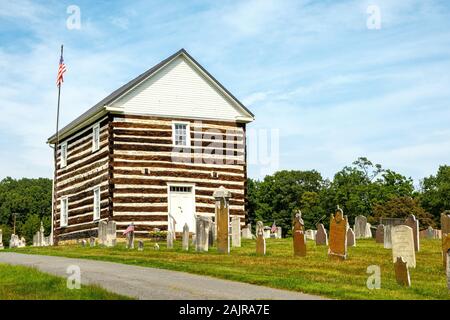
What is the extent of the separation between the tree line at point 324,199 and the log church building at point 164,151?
3654cm

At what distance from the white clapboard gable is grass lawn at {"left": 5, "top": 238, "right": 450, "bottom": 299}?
10.6m

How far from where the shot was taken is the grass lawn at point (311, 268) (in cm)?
1502

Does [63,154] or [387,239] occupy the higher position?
[63,154]

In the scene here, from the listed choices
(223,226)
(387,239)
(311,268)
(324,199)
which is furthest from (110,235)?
(324,199)

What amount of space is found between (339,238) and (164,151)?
53.9 feet

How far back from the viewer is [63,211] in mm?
42688

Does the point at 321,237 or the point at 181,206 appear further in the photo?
the point at 181,206

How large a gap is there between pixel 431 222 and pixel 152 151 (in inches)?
1739

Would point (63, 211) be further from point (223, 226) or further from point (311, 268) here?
point (311, 268)

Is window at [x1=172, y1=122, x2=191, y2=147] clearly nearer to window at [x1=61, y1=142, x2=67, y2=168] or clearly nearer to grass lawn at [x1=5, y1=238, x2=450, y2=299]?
window at [x1=61, y1=142, x2=67, y2=168]

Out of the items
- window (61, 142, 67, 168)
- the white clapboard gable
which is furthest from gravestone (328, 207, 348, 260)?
window (61, 142, 67, 168)
